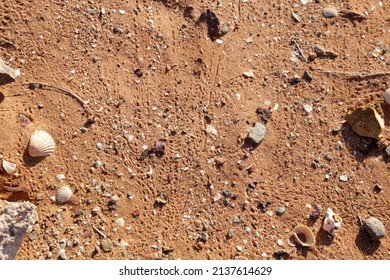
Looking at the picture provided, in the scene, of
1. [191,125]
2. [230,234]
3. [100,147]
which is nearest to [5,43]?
[100,147]

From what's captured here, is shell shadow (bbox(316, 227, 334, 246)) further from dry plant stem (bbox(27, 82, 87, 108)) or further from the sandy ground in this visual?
dry plant stem (bbox(27, 82, 87, 108))

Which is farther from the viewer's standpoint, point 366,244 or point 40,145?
point 366,244

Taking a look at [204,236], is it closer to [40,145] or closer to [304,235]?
[304,235]

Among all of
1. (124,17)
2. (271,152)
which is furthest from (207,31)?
(271,152)

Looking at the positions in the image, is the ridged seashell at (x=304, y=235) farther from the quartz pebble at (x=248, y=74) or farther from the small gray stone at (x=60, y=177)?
the small gray stone at (x=60, y=177)

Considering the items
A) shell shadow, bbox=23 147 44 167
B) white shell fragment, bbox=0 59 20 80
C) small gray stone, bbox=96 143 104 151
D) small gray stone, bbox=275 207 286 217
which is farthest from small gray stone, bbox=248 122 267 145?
white shell fragment, bbox=0 59 20 80

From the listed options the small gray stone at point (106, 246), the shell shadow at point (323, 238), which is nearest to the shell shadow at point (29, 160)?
the small gray stone at point (106, 246)
